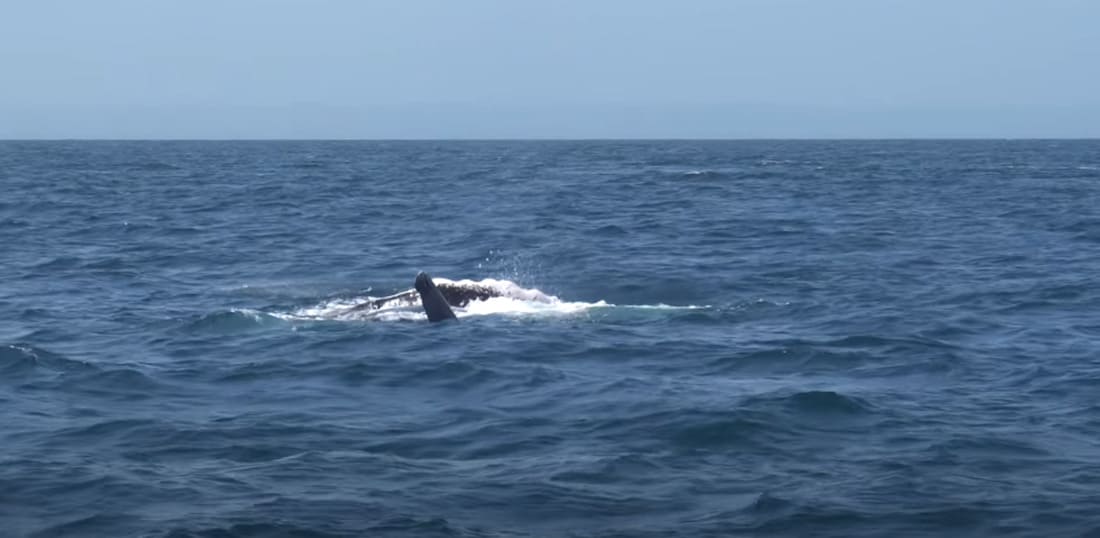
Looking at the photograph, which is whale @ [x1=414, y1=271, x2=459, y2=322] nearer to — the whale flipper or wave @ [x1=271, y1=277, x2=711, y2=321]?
the whale flipper

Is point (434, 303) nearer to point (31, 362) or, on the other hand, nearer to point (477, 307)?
point (477, 307)

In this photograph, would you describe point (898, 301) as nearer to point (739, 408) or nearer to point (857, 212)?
point (739, 408)

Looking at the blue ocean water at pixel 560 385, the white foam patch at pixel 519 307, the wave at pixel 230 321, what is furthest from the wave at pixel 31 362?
the white foam patch at pixel 519 307

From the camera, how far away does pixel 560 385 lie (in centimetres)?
1817

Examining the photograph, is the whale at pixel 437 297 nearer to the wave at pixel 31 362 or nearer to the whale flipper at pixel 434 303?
the whale flipper at pixel 434 303

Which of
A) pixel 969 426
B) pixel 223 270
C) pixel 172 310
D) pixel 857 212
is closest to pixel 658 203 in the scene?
pixel 857 212

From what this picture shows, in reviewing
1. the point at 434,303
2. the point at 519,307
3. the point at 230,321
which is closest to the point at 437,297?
the point at 434,303

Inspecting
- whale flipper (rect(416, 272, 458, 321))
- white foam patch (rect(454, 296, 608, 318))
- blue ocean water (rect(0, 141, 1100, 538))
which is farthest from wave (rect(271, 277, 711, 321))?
whale flipper (rect(416, 272, 458, 321))

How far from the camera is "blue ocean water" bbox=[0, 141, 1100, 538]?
41.7ft

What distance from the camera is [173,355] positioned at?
2034cm

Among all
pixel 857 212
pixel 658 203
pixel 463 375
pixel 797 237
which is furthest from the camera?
pixel 658 203

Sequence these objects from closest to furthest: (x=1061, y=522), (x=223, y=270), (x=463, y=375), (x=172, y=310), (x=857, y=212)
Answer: (x=1061, y=522), (x=463, y=375), (x=172, y=310), (x=223, y=270), (x=857, y=212)

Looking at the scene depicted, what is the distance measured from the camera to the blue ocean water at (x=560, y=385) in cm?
1272

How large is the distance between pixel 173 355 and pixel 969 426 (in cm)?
1112
